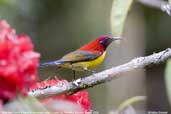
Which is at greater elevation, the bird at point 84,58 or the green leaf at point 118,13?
the bird at point 84,58

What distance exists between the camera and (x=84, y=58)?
128 inches

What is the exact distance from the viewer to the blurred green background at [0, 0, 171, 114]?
602cm

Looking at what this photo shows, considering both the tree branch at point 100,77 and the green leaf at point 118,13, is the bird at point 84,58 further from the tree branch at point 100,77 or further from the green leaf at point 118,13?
the tree branch at point 100,77

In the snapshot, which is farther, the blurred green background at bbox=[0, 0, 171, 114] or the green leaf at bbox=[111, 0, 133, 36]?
the blurred green background at bbox=[0, 0, 171, 114]

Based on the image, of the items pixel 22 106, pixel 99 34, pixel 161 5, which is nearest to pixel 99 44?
pixel 161 5

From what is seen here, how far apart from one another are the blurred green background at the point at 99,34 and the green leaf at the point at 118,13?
3108 mm

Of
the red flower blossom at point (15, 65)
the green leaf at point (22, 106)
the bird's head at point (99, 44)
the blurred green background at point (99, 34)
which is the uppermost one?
the blurred green background at point (99, 34)

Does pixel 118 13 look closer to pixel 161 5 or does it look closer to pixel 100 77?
pixel 100 77

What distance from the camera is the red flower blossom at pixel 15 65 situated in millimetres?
1270

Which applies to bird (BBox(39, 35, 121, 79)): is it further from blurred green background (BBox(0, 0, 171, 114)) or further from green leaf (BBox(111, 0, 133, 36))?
blurred green background (BBox(0, 0, 171, 114))

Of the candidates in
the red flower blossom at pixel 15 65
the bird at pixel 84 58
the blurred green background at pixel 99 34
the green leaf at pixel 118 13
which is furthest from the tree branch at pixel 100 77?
the blurred green background at pixel 99 34

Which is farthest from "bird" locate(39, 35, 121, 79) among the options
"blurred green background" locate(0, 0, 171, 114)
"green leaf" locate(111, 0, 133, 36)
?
"blurred green background" locate(0, 0, 171, 114)

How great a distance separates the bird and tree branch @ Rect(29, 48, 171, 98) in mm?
887

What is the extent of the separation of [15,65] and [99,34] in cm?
551
